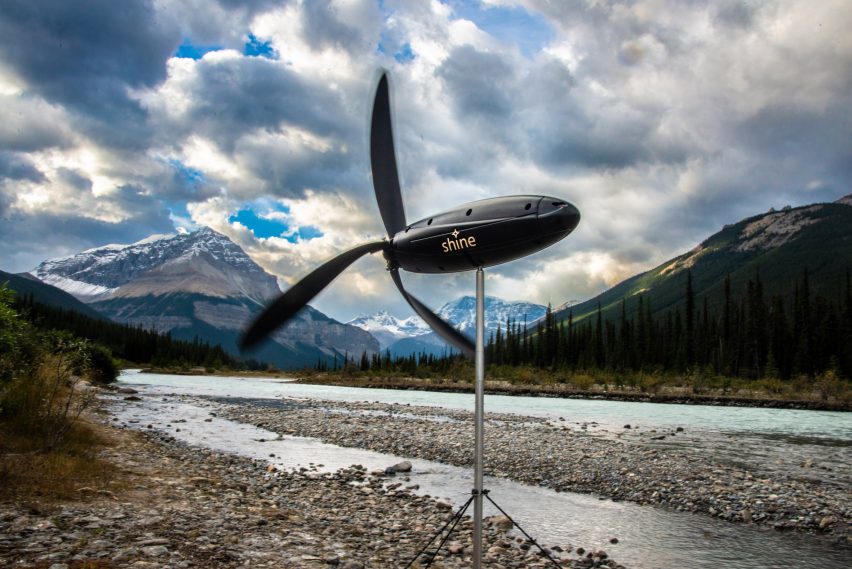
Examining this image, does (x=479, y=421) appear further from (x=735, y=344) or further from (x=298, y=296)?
(x=735, y=344)

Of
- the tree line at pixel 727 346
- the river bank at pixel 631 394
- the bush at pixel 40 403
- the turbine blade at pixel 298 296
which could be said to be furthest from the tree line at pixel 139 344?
the turbine blade at pixel 298 296

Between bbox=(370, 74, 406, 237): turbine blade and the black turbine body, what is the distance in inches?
1.0

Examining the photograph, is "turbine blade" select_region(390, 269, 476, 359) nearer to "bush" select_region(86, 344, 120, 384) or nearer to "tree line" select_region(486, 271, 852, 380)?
"bush" select_region(86, 344, 120, 384)

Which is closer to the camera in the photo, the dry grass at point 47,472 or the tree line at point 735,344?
the dry grass at point 47,472

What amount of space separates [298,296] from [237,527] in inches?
232

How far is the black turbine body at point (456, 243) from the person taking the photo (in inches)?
193

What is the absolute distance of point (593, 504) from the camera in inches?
546

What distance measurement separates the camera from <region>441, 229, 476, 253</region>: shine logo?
5.11 m

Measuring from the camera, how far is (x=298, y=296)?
5.45m

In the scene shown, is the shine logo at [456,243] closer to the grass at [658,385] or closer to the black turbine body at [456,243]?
the black turbine body at [456,243]

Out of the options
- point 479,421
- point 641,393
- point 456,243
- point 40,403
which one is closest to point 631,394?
point 641,393

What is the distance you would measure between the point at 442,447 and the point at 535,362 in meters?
108

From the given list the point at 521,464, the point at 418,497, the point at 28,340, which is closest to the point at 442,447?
the point at 521,464

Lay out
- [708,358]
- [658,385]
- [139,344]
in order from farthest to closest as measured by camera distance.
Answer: [139,344], [708,358], [658,385]
